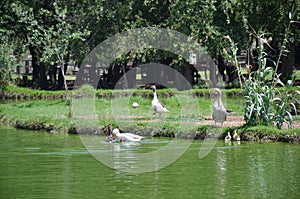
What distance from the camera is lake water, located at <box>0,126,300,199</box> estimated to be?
13008 mm

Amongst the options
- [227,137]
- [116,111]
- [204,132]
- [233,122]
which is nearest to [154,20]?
[116,111]

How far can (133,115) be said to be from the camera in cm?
2528

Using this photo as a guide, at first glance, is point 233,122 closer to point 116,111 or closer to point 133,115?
point 133,115

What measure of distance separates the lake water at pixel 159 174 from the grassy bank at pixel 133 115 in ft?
2.43

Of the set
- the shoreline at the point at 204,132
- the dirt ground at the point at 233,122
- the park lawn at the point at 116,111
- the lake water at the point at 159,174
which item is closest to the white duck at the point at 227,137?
the shoreline at the point at 204,132

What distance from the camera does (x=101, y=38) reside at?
→ 37.4 metres

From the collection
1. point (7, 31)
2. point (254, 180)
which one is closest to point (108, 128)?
point (254, 180)

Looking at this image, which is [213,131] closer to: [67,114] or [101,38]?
[67,114]

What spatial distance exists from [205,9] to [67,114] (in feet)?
36.6

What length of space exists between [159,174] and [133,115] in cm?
1043

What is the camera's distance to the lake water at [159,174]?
13008 millimetres

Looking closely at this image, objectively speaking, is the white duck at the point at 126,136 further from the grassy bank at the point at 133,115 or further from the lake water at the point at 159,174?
the grassy bank at the point at 133,115

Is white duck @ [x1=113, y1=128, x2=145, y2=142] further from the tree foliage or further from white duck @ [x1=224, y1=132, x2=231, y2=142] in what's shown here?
the tree foliage

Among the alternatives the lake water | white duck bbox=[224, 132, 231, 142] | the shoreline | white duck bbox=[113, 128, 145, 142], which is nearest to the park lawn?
the shoreline
